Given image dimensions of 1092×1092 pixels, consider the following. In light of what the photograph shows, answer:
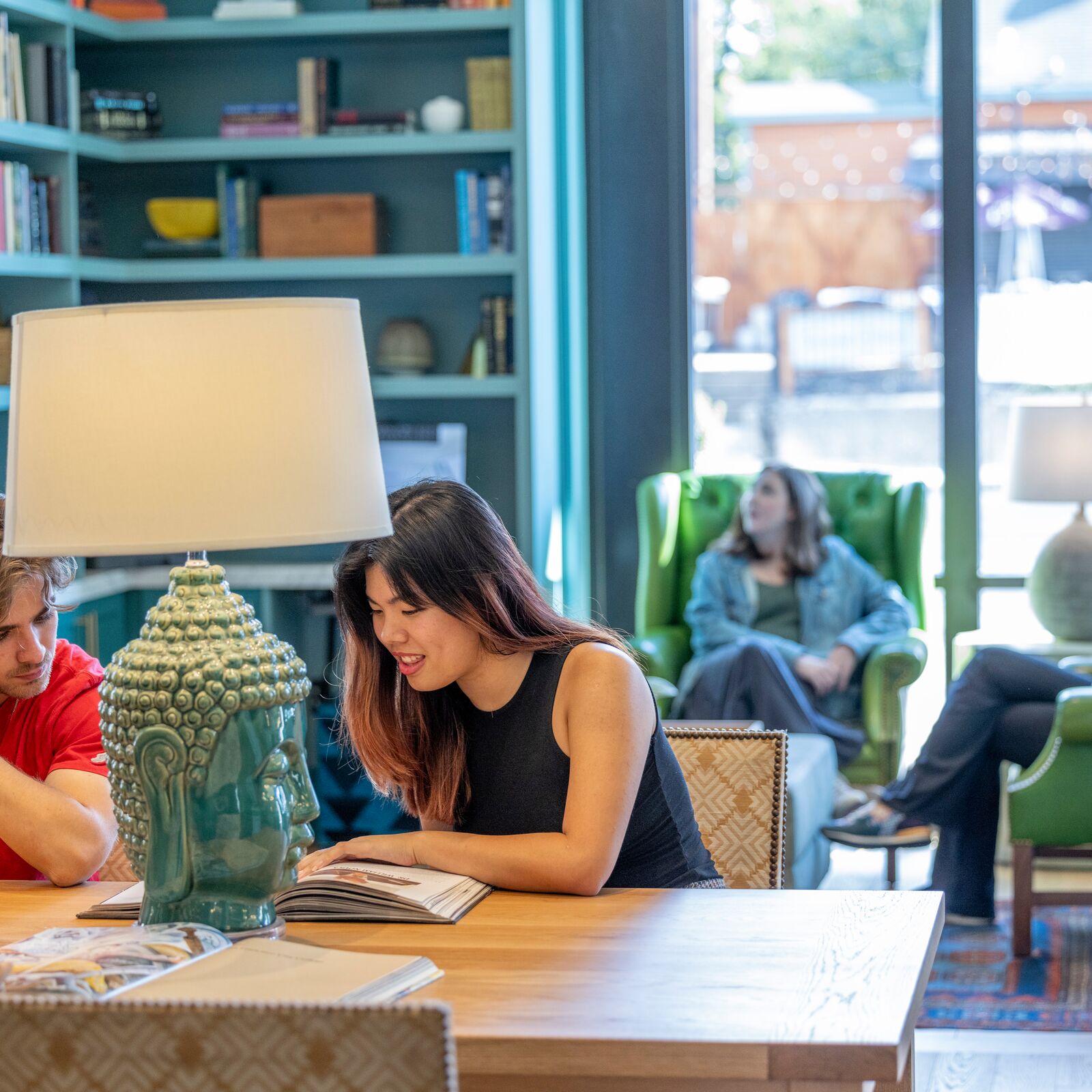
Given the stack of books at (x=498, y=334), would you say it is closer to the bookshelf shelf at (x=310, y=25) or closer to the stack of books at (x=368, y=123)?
the stack of books at (x=368, y=123)

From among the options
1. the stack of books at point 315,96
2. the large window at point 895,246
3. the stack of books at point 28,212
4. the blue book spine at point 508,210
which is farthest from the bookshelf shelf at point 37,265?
the large window at point 895,246

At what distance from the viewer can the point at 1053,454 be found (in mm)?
4457

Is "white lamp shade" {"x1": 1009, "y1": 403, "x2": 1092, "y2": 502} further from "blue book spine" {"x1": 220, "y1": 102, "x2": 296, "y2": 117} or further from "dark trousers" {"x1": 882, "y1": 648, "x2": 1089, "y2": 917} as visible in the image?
"blue book spine" {"x1": 220, "y1": 102, "x2": 296, "y2": 117}

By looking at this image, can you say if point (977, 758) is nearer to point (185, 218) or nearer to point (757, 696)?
point (757, 696)

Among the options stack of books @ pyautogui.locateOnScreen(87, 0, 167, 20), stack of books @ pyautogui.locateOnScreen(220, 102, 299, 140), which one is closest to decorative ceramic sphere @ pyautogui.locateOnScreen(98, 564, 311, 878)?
stack of books @ pyautogui.locateOnScreen(220, 102, 299, 140)

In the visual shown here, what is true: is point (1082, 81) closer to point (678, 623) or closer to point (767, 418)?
point (767, 418)

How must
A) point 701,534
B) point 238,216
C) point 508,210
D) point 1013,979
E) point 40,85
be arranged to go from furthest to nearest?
1. point 701,534
2. point 238,216
3. point 508,210
4. point 40,85
5. point 1013,979

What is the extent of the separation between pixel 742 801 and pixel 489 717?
41cm

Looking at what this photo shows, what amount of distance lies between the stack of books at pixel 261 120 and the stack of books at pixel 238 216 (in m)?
0.13

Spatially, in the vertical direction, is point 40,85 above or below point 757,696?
above

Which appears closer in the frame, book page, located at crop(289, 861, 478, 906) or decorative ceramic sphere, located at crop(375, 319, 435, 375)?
book page, located at crop(289, 861, 478, 906)

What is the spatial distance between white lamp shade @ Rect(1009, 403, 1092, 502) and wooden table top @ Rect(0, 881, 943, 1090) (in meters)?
2.97

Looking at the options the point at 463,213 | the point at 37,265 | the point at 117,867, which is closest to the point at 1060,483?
the point at 463,213

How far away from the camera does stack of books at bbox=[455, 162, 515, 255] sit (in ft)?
14.9
